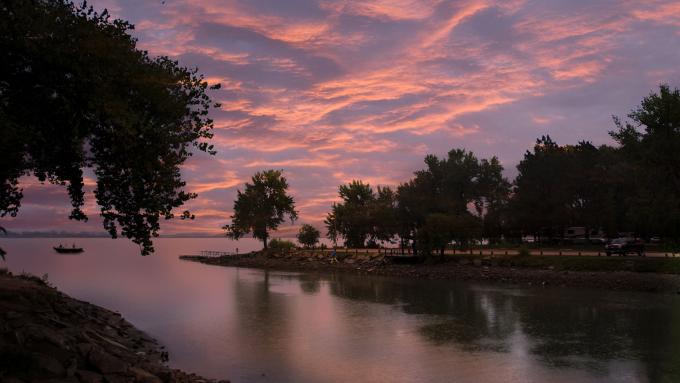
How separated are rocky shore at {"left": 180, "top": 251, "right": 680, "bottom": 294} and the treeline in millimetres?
5303

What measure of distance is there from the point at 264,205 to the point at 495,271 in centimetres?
7185

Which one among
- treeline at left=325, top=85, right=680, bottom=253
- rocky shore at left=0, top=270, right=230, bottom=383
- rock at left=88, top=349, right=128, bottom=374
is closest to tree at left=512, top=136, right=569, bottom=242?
treeline at left=325, top=85, right=680, bottom=253

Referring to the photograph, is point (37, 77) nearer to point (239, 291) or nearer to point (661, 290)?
point (239, 291)

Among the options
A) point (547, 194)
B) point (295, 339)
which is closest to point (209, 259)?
point (547, 194)

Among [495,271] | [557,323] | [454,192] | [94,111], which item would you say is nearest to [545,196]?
[454,192]

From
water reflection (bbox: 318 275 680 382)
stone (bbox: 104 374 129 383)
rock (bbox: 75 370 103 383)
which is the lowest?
water reflection (bbox: 318 275 680 382)

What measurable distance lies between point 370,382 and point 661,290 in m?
38.6

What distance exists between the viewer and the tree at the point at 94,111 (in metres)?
16.8

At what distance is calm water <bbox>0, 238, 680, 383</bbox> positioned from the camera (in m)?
23.0

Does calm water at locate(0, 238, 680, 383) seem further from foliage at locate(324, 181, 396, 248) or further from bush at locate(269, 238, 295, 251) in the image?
bush at locate(269, 238, 295, 251)

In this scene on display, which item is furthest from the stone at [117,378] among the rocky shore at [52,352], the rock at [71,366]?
the rock at [71,366]

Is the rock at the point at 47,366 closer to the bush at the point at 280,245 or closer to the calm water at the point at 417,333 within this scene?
the calm water at the point at 417,333

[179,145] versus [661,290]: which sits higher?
[179,145]

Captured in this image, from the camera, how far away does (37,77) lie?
693 inches
